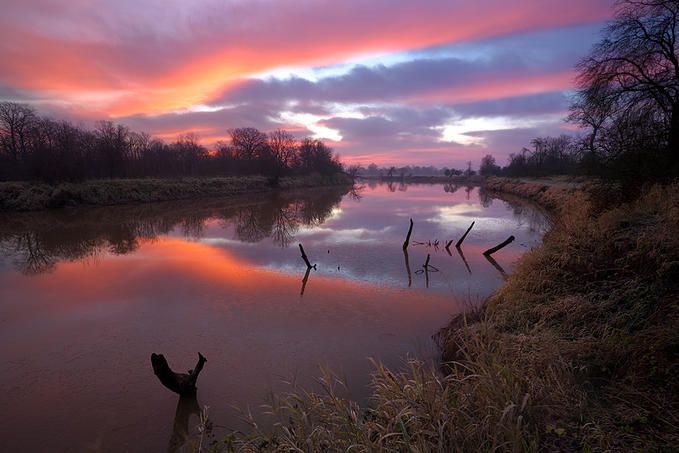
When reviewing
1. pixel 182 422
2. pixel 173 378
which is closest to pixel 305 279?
pixel 173 378

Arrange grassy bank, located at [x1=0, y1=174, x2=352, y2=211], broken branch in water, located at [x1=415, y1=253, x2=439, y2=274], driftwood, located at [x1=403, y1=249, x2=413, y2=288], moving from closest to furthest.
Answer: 1. driftwood, located at [x1=403, y1=249, x2=413, y2=288]
2. broken branch in water, located at [x1=415, y1=253, x2=439, y2=274]
3. grassy bank, located at [x1=0, y1=174, x2=352, y2=211]

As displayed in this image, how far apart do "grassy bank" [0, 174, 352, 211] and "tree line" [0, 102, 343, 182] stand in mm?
2374

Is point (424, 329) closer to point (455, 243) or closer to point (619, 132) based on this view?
point (455, 243)

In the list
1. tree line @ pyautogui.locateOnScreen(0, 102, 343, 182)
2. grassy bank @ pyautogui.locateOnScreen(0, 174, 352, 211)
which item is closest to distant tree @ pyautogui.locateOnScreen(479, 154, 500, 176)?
tree line @ pyautogui.locateOnScreen(0, 102, 343, 182)

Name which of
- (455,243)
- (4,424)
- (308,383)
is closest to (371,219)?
(455,243)

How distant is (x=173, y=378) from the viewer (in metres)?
5.43

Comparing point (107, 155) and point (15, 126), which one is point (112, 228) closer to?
point (107, 155)

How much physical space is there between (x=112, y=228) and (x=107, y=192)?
14.2 meters

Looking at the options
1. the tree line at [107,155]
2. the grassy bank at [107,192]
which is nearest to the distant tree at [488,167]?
the tree line at [107,155]

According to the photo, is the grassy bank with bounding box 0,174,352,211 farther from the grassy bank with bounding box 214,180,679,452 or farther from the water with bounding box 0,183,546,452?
the grassy bank with bounding box 214,180,679,452

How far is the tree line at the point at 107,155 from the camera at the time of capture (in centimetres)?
3300

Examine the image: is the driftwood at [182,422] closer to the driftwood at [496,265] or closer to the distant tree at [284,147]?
the driftwood at [496,265]

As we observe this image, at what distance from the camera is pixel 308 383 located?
605 cm

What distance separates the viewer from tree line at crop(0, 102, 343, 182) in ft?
108
